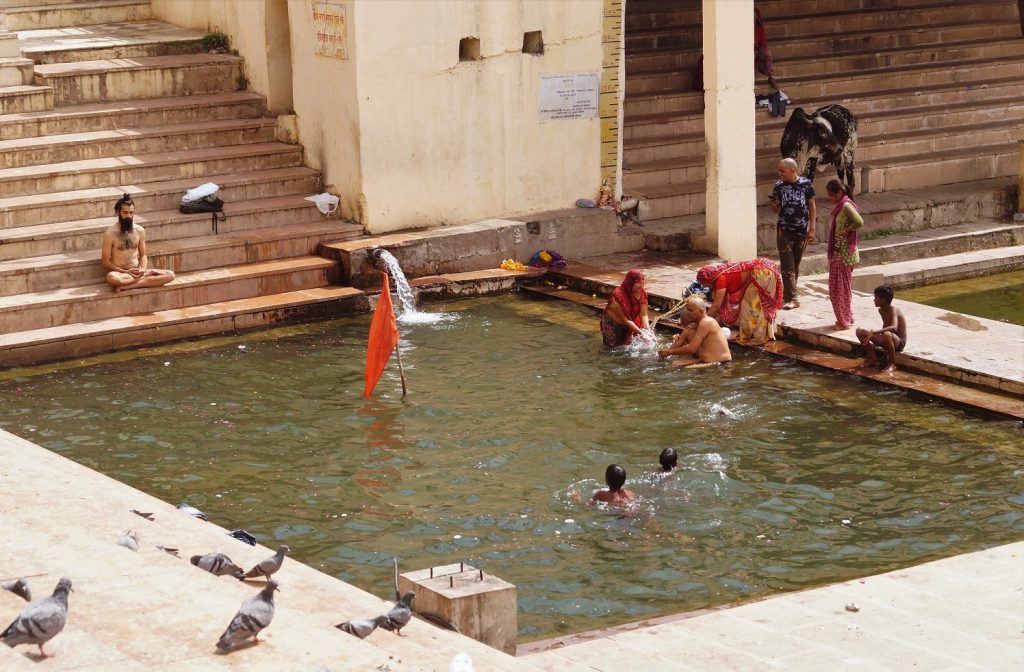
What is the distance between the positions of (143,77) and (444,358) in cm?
579

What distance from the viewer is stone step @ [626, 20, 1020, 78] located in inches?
770

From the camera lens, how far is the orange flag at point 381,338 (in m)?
12.0

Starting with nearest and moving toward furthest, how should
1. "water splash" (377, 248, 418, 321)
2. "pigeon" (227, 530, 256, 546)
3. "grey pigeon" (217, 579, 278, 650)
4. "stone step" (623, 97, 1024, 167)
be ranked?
1. "grey pigeon" (217, 579, 278, 650)
2. "pigeon" (227, 530, 256, 546)
3. "water splash" (377, 248, 418, 321)
4. "stone step" (623, 97, 1024, 167)

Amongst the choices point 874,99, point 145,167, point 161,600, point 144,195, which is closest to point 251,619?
point 161,600

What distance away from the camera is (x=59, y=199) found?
15078 millimetres

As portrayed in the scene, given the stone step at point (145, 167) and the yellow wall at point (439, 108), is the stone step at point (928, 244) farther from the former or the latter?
the stone step at point (145, 167)

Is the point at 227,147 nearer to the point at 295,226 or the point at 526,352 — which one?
the point at 295,226

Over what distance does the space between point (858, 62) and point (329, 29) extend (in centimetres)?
800

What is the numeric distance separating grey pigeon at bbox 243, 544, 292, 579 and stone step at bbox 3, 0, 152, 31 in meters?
13.0

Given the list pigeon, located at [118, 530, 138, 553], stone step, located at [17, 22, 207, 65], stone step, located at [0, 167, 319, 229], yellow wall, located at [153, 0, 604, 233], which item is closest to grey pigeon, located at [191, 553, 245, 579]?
pigeon, located at [118, 530, 138, 553]

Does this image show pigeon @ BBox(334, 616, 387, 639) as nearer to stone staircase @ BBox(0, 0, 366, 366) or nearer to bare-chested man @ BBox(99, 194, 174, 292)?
stone staircase @ BBox(0, 0, 366, 366)

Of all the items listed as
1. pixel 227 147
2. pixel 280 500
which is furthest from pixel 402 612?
pixel 227 147

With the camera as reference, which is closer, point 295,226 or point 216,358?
point 216,358

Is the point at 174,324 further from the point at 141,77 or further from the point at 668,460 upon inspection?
the point at 668,460
